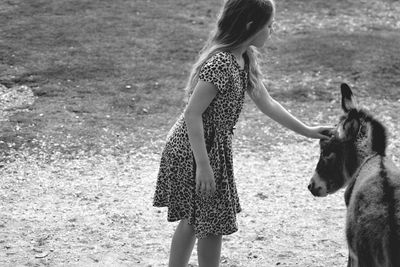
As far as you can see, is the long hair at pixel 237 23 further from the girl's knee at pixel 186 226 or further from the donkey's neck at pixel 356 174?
the donkey's neck at pixel 356 174

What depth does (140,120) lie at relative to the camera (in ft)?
27.3

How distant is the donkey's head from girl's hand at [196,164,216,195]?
723mm

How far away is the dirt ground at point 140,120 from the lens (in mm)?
5418

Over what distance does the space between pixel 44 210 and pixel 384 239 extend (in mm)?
3450

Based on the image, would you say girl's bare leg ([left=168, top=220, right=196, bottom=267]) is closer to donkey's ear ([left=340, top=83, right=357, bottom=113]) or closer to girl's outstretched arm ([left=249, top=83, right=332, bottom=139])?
girl's outstretched arm ([left=249, top=83, right=332, bottom=139])

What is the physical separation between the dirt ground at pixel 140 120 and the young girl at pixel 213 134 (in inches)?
45.6

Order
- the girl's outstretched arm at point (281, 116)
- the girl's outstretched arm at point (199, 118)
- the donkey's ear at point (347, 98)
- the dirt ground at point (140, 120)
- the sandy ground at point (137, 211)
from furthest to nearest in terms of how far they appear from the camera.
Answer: the dirt ground at point (140, 120) → the sandy ground at point (137, 211) → the girl's outstretched arm at point (281, 116) → the donkey's ear at point (347, 98) → the girl's outstretched arm at point (199, 118)

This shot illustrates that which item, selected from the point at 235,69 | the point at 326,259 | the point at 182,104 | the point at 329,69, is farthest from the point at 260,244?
the point at 329,69

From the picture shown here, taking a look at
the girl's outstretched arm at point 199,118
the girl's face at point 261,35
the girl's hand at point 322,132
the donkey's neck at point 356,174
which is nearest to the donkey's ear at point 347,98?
the girl's hand at point 322,132

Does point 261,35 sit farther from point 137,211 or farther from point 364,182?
point 137,211

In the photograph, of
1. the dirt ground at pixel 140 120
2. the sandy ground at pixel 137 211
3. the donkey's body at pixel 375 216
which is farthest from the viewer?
the dirt ground at pixel 140 120

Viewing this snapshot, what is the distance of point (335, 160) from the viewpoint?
3.95 meters

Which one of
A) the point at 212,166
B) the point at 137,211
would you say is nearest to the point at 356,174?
the point at 212,166

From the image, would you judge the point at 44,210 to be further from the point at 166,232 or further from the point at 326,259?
the point at 326,259
